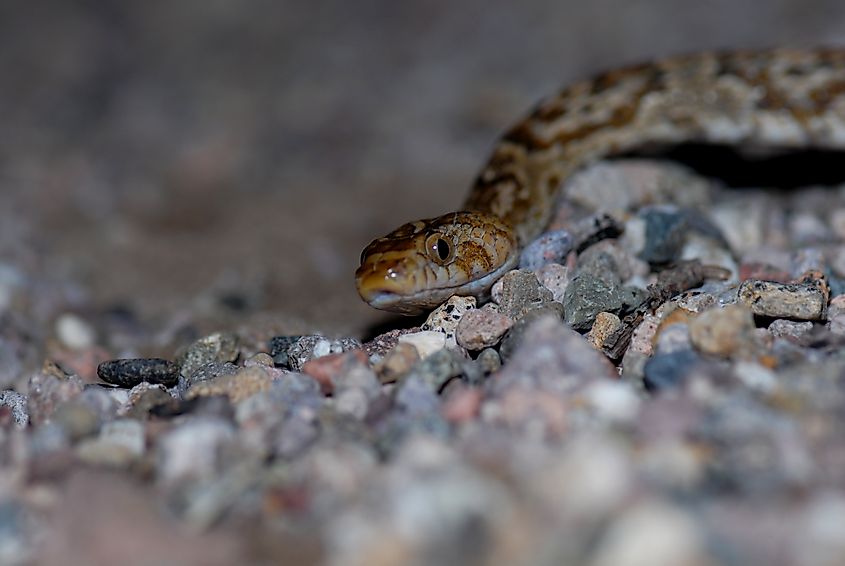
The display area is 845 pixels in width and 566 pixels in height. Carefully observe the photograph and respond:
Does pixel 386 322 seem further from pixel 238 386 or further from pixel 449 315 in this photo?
pixel 238 386

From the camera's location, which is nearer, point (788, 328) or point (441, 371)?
point (441, 371)

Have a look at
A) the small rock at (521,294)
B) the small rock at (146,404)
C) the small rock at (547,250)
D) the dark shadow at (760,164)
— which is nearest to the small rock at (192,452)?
the small rock at (146,404)

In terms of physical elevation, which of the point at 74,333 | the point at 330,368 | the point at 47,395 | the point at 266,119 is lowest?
the point at 330,368

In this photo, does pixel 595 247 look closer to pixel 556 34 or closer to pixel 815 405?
pixel 815 405

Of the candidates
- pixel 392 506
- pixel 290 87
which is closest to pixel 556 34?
pixel 290 87

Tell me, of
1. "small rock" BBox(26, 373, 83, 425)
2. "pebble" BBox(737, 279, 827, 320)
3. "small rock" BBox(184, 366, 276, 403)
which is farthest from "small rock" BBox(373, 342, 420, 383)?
"pebble" BBox(737, 279, 827, 320)

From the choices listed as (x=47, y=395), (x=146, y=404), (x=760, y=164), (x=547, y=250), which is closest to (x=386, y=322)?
(x=547, y=250)
